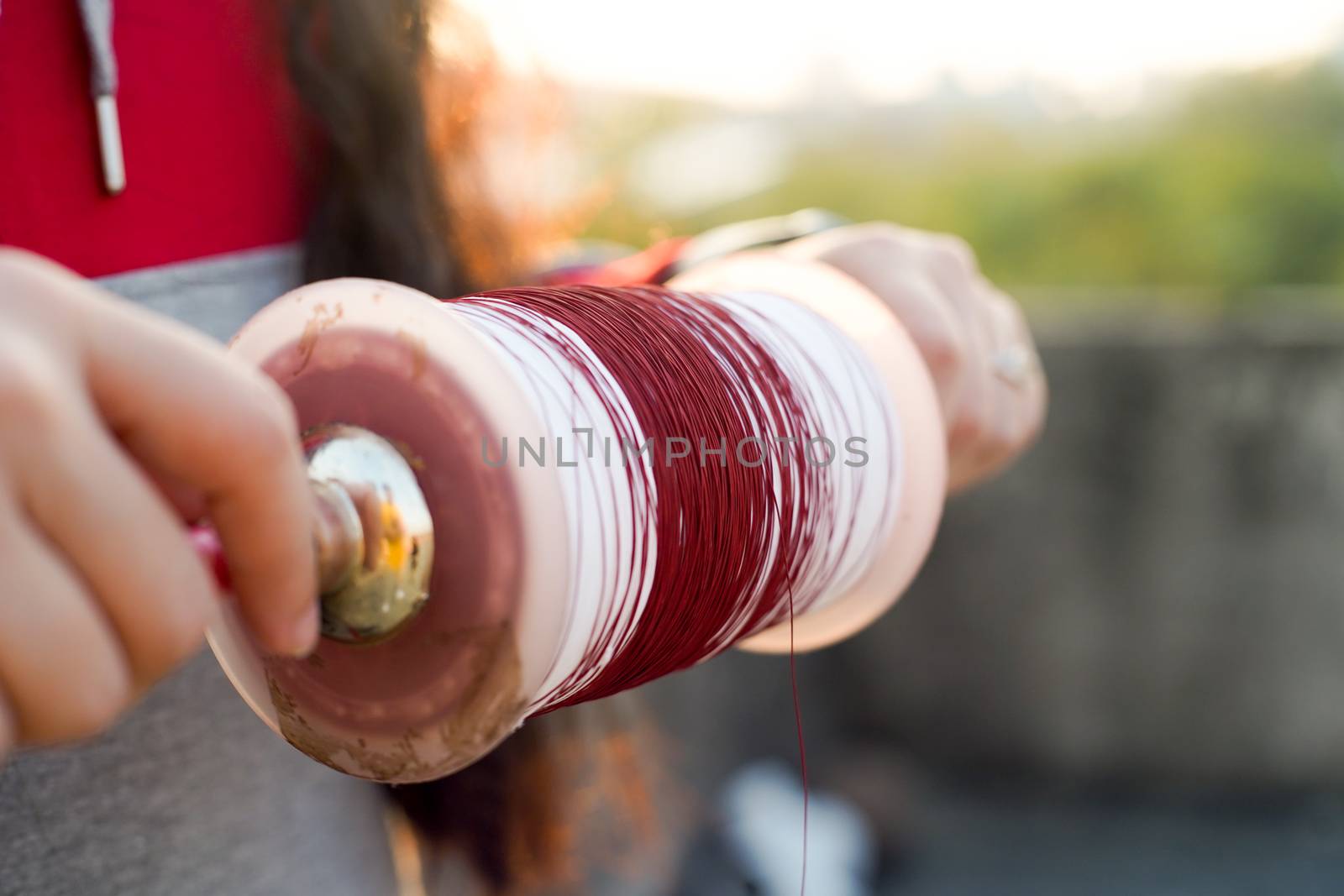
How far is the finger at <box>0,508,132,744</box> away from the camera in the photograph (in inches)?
9.0

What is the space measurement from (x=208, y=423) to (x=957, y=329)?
0.49 m

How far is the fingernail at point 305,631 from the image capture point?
0.95ft

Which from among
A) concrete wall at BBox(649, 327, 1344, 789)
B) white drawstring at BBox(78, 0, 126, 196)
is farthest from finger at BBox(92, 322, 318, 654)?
concrete wall at BBox(649, 327, 1344, 789)

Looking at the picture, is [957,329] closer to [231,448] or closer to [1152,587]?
[231,448]

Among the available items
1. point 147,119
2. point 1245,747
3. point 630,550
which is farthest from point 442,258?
point 1245,747

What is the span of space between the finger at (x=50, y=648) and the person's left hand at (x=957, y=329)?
455 mm

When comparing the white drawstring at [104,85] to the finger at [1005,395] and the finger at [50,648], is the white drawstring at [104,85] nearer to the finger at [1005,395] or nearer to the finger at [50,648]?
the finger at [50,648]

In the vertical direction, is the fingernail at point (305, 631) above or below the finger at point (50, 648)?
below

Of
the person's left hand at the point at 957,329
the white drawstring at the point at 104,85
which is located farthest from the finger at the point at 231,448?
the person's left hand at the point at 957,329

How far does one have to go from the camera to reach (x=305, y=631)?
0.29m

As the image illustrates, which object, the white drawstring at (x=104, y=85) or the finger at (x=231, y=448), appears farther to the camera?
the white drawstring at (x=104, y=85)

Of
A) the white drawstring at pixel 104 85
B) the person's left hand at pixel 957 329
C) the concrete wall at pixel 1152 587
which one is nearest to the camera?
the white drawstring at pixel 104 85

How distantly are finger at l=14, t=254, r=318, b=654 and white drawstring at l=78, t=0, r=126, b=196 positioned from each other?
286 millimetres

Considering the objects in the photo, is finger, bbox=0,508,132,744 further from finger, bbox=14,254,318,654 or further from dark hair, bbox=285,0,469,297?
dark hair, bbox=285,0,469,297
